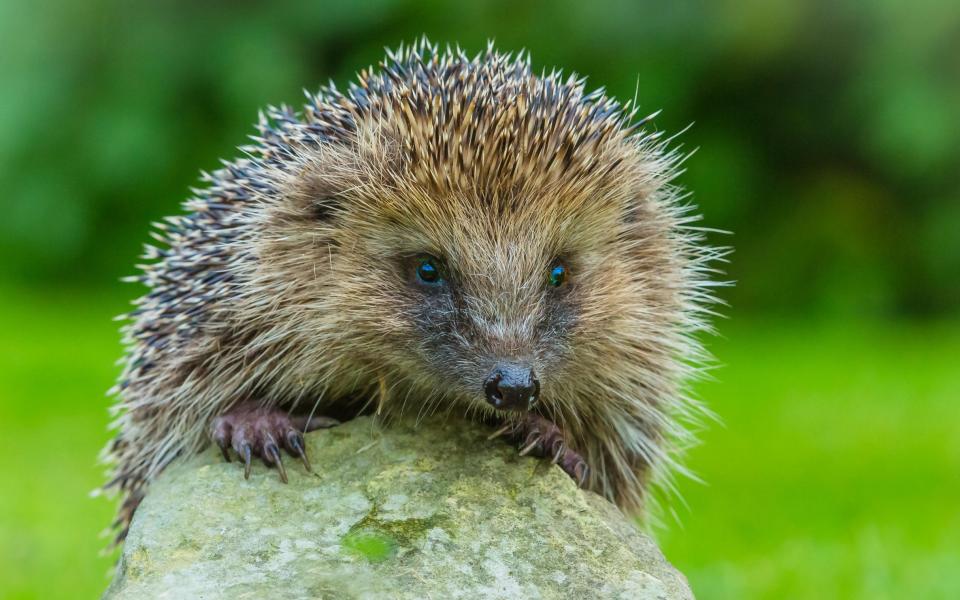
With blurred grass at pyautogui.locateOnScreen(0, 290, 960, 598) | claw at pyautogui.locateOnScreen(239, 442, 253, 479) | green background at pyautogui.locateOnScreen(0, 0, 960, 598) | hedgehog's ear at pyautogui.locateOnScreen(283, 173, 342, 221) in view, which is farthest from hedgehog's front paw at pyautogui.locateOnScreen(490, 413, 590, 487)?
green background at pyautogui.locateOnScreen(0, 0, 960, 598)

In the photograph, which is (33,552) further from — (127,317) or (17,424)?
(17,424)

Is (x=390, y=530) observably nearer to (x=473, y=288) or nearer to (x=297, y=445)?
(x=297, y=445)

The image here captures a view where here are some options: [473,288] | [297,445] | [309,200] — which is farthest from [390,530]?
[309,200]

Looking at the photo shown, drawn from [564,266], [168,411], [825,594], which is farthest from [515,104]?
[825,594]

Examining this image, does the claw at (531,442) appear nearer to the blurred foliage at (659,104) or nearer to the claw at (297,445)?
the claw at (297,445)

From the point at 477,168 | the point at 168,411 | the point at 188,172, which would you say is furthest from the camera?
the point at 188,172

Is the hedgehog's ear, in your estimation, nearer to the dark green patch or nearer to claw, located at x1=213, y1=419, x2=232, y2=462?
claw, located at x1=213, y1=419, x2=232, y2=462

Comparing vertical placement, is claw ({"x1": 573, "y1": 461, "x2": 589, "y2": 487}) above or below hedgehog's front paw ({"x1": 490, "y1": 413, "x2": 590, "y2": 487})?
below
